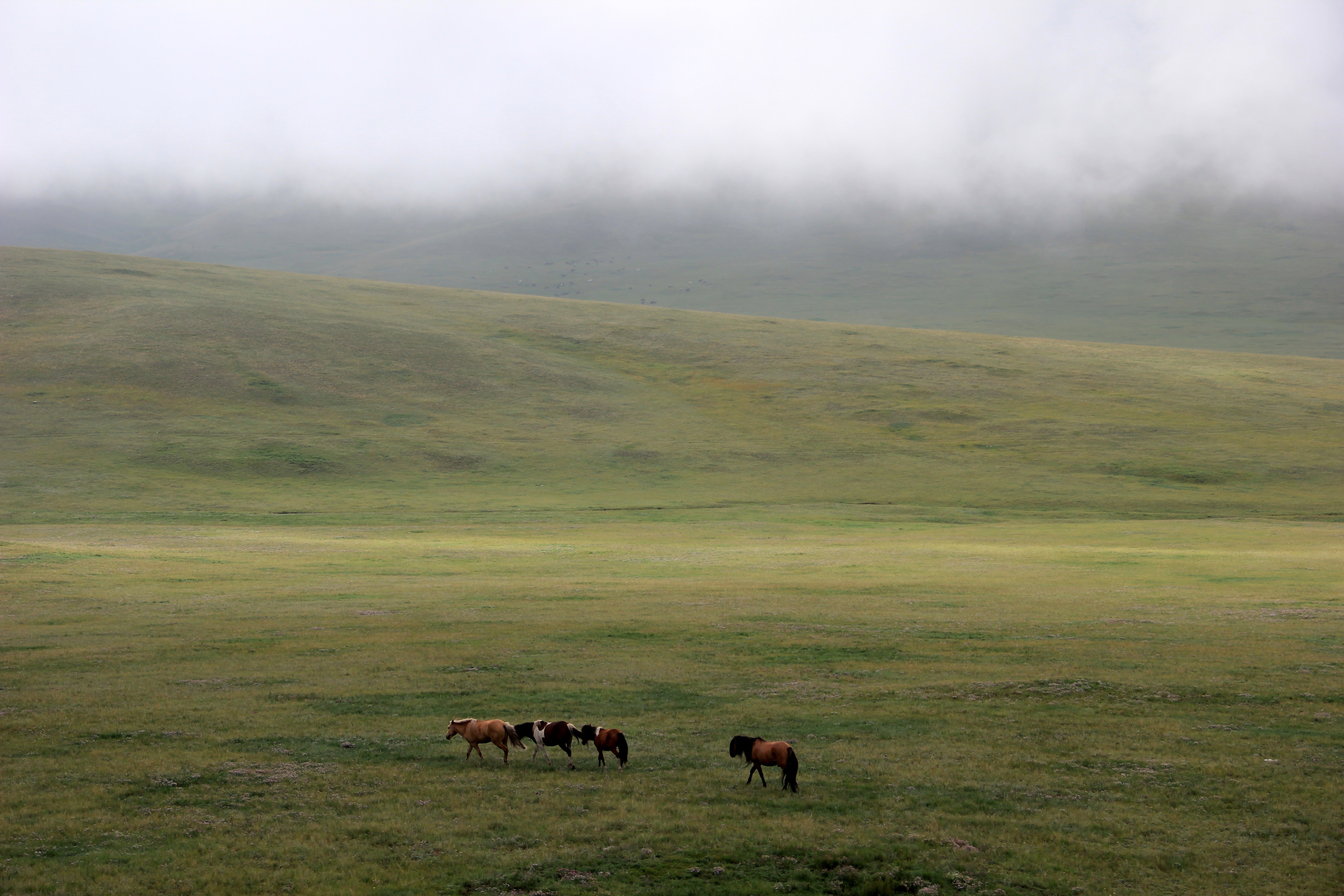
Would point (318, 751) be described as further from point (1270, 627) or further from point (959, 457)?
point (959, 457)

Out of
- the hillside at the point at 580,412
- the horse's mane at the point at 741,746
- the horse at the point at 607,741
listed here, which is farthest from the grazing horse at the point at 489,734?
the hillside at the point at 580,412

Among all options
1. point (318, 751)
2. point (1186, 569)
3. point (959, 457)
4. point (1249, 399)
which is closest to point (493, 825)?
point (318, 751)

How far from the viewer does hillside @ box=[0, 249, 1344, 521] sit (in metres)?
69.5

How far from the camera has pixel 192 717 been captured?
A: 17.4m

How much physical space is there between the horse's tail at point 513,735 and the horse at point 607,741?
3.02ft

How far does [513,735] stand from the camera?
15.2 m

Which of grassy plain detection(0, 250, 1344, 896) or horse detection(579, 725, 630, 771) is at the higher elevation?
horse detection(579, 725, 630, 771)

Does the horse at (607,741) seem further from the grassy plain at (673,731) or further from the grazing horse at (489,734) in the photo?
the grazing horse at (489,734)

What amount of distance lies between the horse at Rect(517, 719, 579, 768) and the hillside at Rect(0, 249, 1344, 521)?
48.3 metres

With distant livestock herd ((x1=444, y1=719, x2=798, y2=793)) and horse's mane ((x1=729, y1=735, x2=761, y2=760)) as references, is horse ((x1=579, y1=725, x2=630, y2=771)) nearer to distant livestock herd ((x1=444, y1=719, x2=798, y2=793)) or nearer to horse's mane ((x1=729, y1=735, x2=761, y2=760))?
distant livestock herd ((x1=444, y1=719, x2=798, y2=793))

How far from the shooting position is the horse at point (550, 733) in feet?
49.5

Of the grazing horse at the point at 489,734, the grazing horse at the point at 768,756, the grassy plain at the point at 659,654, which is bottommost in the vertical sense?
the grassy plain at the point at 659,654

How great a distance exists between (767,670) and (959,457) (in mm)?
63950

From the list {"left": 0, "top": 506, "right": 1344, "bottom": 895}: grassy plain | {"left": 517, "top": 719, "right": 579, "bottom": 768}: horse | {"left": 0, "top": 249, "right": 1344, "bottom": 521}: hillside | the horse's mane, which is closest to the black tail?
{"left": 0, "top": 506, "right": 1344, "bottom": 895}: grassy plain
